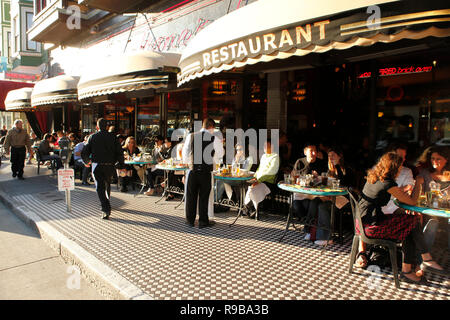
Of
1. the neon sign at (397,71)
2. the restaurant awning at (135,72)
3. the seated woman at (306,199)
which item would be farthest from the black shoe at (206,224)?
the neon sign at (397,71)

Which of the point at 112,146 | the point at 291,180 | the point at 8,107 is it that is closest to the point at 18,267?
the point at 112,146

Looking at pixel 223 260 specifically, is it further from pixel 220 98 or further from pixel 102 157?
pixel 220 98

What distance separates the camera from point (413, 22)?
3363mm

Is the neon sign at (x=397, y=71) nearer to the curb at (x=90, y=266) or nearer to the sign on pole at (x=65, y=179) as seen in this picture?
the curb at (x=90, y=266)

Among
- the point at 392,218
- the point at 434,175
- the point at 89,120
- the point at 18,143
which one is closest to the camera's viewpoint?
the point at 392,218

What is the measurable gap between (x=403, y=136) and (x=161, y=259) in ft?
19.2

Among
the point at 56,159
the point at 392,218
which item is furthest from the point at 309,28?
the point at 56,159

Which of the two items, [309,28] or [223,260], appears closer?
[309,28]

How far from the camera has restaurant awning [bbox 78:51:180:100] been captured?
7781 mm

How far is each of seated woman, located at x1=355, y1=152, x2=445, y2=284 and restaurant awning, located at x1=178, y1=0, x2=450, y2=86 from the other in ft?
4.71

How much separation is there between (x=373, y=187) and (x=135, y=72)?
6.24 metres

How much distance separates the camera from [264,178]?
6336mm

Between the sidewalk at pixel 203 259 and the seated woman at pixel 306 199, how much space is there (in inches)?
17.2

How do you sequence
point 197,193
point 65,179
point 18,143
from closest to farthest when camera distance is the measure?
1. point 197,193
2. point 65,179
3. point 18,143
